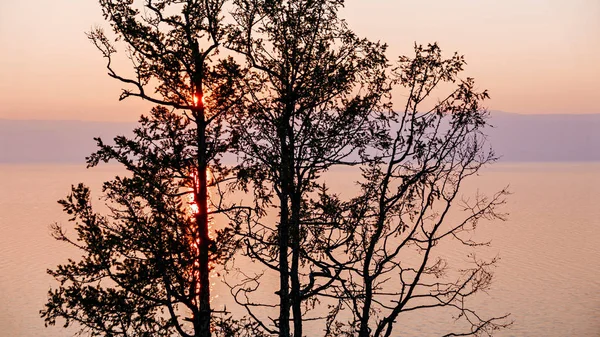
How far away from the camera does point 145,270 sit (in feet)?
75.1

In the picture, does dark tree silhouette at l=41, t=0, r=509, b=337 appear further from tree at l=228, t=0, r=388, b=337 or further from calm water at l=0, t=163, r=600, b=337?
calm water at l=0, t=163, r=600, b=337

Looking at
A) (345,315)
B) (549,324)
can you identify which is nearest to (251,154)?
(345,315)

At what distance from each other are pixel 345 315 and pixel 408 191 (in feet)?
169

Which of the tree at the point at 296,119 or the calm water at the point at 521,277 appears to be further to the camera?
the calm water at the point at 521,277

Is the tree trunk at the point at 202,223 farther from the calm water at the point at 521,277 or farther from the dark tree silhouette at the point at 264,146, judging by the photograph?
the calm water at the point at 521,277

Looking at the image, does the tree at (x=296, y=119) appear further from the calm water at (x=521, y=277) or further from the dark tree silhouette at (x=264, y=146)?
the calm water at (x=521, y=277)

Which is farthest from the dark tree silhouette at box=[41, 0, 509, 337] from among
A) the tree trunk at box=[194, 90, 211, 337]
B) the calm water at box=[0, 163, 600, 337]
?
the calm water at box=[0, 163, 600, 337]

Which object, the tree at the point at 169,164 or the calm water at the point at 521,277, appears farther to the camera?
the calm water at the point at 521,277

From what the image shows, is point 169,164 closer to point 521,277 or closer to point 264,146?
point 264,146

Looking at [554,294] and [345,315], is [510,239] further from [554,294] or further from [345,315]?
[345,315]

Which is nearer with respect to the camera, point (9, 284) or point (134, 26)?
point (134, 26)

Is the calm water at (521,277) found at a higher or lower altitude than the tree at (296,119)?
higher

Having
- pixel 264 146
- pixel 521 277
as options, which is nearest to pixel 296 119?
pixel 264 146

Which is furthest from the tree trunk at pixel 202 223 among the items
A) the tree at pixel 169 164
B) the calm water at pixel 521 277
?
the calm water at pixel 521 277
